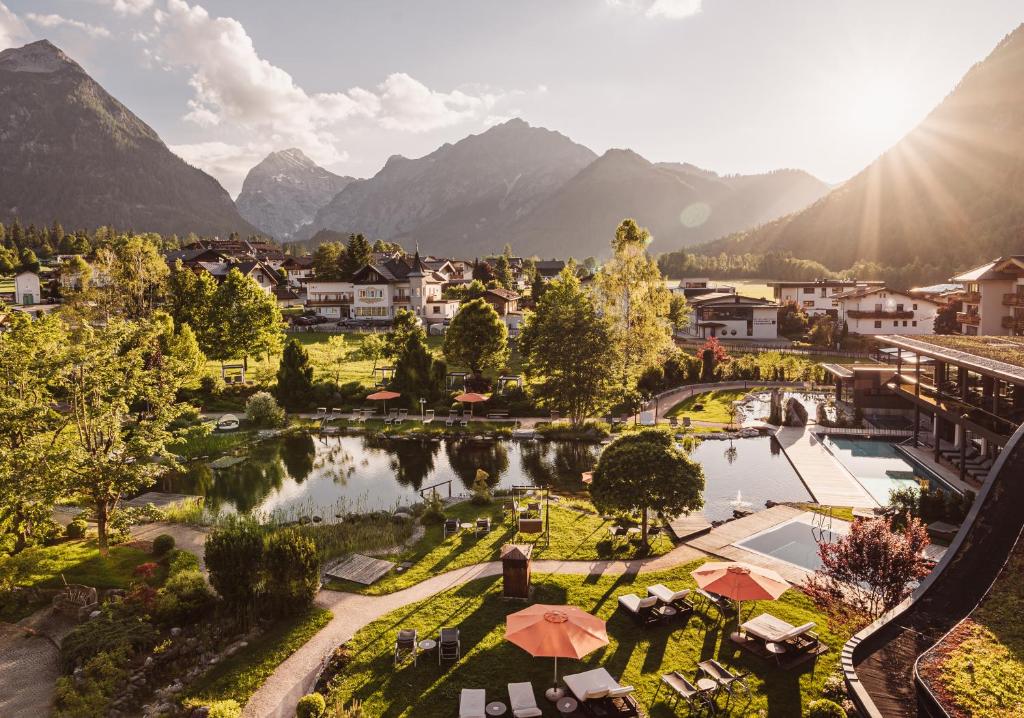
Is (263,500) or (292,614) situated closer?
(292,614)

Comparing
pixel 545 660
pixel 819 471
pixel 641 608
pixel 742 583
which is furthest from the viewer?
pixel 819 471

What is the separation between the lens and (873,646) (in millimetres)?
12078

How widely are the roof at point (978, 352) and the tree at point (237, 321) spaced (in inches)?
Answer: 1969

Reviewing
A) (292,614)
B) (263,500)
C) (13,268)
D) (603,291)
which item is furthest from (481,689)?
(13,268)

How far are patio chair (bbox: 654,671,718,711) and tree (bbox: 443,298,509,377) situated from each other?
125 ft

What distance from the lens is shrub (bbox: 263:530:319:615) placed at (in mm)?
16797

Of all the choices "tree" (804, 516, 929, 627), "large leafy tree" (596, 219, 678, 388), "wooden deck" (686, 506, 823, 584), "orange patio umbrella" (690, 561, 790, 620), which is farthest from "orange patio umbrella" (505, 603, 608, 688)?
"large leafy tree" (596, 219, 678, 388)

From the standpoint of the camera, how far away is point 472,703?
1215 centimetres

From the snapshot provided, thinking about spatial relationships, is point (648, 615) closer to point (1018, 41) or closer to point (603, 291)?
point (603, 291)

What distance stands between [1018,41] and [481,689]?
828 ft

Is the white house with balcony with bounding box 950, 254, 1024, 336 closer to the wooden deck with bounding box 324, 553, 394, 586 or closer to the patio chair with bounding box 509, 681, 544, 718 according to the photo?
the wooden deck with bounding box 324, 553, 394, 586

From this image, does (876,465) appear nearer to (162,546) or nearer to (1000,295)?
(1000,295)

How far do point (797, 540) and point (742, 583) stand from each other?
27.4 feet

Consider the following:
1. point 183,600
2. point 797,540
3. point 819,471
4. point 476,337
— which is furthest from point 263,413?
point 819,471
